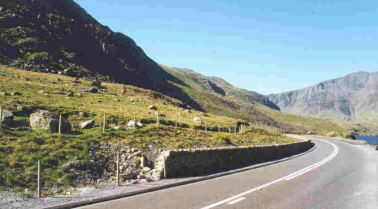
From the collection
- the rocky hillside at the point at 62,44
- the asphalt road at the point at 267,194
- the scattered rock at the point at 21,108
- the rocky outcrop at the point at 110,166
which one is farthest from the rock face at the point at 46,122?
the rocky hillside at the point at 62,44

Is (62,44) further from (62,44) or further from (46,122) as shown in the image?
(46,122)

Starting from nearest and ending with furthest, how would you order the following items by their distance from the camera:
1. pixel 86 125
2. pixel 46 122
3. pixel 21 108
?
pixel 46 122, pixel 86 125, pixel 21 108

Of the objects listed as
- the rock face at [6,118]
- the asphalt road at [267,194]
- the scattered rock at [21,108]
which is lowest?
the asphalt road at [267,194]

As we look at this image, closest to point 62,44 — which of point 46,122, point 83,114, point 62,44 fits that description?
point 62,44

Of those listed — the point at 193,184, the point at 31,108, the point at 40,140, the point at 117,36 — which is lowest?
the point at 193,184

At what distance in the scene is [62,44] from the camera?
308 feet

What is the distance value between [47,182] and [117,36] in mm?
132650

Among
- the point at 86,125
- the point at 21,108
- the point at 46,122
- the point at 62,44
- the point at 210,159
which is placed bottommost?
the point at 210,159

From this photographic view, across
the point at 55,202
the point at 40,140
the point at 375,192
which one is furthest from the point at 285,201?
the point at 40,140

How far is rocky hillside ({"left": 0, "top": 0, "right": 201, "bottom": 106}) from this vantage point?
76375 mm

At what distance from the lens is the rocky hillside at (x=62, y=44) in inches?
3007

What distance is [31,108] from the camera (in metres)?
31.2

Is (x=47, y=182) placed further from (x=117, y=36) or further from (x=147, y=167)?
(x=117, y=36)

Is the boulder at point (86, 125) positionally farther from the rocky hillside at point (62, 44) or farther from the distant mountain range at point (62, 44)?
the rocky hillside at point (62, 44)
